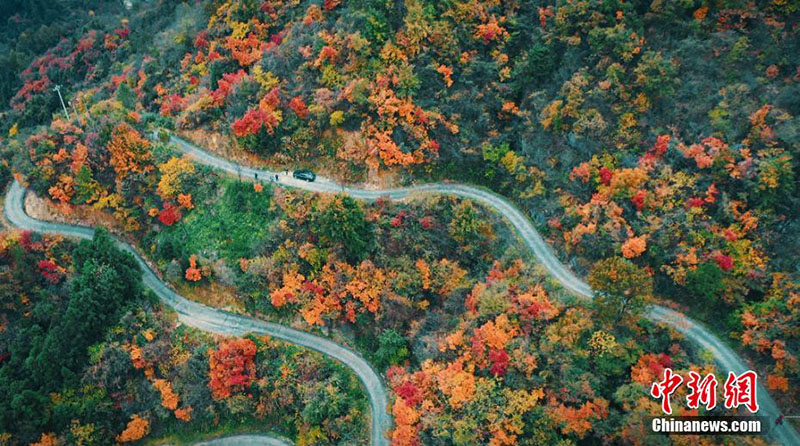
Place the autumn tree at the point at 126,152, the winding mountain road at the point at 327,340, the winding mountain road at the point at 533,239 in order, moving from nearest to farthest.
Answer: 1. the winding mountain road at the point at 533,239
2. the winding mountain road at the point at 327,340
3. the autumn tree at the point at 126,152

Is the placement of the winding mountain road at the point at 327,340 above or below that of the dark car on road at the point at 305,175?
below

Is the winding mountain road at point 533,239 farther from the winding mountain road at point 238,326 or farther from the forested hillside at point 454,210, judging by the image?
the winding mountain road at point 238,326

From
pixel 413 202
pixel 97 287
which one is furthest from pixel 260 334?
pixel 413 202

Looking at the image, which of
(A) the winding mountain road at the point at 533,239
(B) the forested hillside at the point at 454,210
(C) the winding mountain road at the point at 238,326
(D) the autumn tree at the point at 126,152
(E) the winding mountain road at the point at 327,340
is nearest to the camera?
(A) the winding mountain road at the point at 533,239

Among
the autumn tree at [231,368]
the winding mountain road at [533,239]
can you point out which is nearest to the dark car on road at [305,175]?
the winding mountain road at [533,239]

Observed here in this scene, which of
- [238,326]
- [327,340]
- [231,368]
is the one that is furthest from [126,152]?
[327,340]

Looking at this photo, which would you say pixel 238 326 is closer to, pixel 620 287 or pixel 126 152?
pixel 126 152

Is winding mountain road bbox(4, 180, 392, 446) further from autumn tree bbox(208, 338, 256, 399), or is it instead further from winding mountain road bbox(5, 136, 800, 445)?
autumn tree bbox(208, 338, 256, 399)

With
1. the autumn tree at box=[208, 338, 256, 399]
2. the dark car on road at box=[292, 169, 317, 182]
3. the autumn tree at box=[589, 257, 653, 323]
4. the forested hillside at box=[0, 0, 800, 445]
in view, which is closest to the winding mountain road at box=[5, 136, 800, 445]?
the dark car on road at box=[292, 169, 317, 182]
